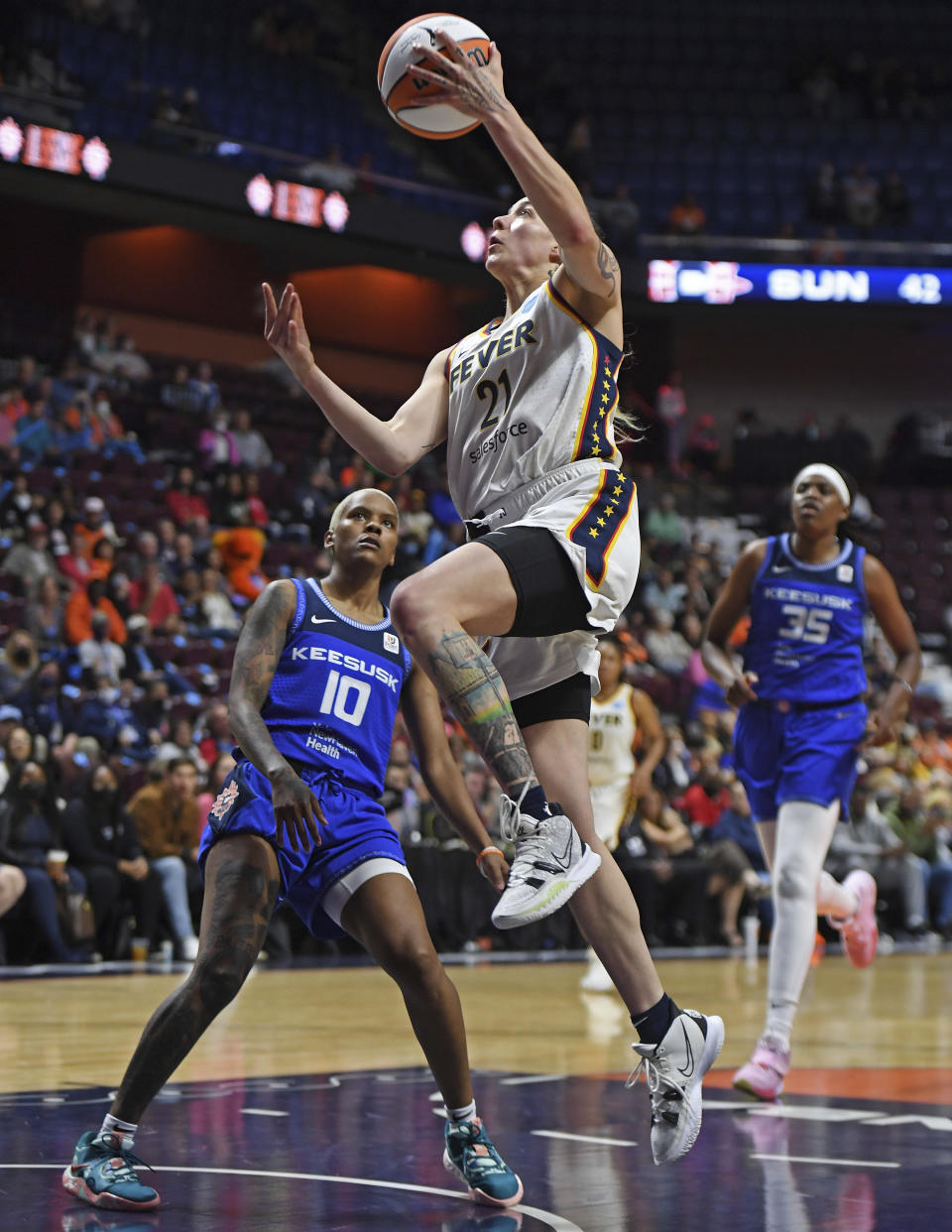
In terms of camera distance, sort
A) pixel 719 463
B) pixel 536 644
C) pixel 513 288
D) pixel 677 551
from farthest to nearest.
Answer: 1. pixel 719 463
2. pixel 677 551
3. pixel 513 288
4. pixel 536 644

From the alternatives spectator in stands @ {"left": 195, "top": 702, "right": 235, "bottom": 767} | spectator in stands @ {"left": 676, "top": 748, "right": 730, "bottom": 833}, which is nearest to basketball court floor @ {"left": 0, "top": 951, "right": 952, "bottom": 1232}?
spectator in stands @ {"left": 195, "top": 702, "right": 235, "bottom": 767}

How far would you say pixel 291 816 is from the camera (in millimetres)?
3855

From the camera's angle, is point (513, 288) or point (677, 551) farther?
point (677, 551)

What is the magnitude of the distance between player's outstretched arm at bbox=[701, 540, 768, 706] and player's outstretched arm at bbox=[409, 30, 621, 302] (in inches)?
111

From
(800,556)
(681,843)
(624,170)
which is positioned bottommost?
(681,843)

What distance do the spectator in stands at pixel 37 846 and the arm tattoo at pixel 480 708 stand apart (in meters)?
6.95

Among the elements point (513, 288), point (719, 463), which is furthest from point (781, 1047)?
point (719, 463)

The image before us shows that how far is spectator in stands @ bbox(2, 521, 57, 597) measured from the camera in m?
13.1

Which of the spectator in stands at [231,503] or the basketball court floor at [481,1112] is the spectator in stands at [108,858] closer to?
the basketball court floor at [481,1112]

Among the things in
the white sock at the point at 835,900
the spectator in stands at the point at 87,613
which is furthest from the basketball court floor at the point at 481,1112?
the spectator in stands at the point at 87,613

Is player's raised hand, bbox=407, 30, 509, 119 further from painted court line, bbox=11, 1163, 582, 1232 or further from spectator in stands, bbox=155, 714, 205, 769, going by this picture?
spectator in stands, bbox=155, 714, 205, 769

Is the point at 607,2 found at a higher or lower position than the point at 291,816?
higher

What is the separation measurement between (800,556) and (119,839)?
5.81 m

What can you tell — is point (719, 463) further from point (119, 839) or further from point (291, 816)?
point (291, 816)
